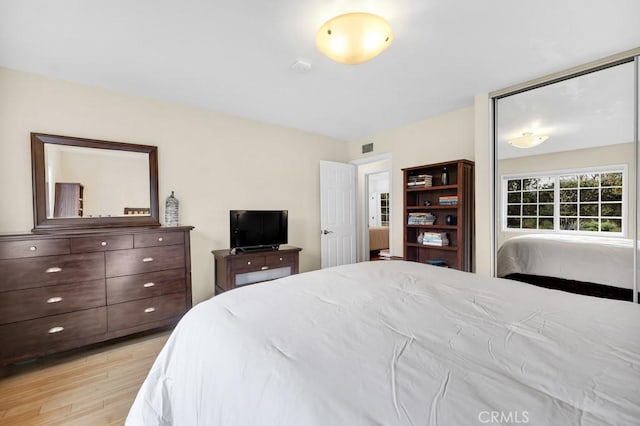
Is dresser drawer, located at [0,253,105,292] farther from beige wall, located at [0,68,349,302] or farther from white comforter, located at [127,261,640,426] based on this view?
white comforter, located at [127,261,640,426]

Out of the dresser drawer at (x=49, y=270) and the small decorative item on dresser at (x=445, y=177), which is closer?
the dresser drawer at (x=49, y=270)

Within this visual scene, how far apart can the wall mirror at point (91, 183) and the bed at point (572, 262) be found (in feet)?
12.6

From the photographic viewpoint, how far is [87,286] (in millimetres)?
2375

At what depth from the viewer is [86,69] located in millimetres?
2436

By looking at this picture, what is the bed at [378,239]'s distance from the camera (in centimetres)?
706

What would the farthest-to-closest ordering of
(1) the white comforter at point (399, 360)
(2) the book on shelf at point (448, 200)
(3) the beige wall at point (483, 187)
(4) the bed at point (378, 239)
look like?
(4) the bed at point (378, 239), (2) the book on shelf at point (448, 200), (3) the beige wall at point (483, 187), (1) the white comforter at point (399, 360)

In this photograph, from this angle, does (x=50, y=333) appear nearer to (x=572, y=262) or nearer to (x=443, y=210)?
(x=443, y=210)

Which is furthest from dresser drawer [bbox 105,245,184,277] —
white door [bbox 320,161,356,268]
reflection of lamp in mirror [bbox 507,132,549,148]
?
reflection of lamp in mirror [bbox 507,132,549,148]

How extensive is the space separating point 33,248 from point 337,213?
3.56m

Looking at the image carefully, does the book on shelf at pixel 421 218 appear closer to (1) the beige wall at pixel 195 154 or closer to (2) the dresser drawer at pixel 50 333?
(1) the beige wall at pixel 195 154

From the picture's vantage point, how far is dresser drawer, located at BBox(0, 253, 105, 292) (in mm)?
2094

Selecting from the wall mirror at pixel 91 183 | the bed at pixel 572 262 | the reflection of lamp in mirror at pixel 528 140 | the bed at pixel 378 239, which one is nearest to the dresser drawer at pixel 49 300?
the wall mirror at pixel 91 183

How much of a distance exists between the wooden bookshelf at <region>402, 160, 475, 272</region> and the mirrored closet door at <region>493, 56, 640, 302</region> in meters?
0.36

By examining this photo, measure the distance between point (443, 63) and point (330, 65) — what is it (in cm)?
96
